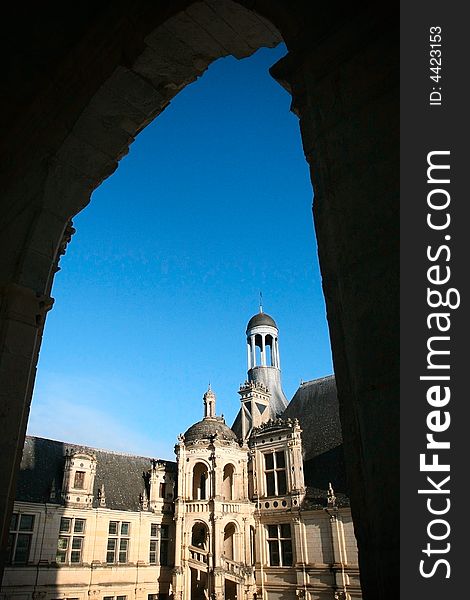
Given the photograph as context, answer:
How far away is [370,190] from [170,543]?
21.8 metres

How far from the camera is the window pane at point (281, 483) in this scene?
19172 mm

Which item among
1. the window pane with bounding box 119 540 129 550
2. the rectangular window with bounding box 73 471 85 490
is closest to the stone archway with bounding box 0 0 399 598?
the rectangular window with bounding box 73 471 85 490

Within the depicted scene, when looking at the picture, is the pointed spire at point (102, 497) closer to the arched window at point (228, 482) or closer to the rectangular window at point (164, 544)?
the rectangular window at point (164, 544)

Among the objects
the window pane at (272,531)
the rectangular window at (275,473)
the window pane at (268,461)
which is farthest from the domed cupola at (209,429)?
the window pane at (272,531)

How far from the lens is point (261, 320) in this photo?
29469 mm

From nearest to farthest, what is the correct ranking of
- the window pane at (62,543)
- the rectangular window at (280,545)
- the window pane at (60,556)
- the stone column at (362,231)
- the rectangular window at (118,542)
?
the stone column at (362,231) → the window pane at (60,556) → the window pane at (62,543) → the rectangular window at (280,545) → the rectangular window at (118,542)

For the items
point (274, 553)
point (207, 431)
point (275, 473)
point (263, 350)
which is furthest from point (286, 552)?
point (263, 350)

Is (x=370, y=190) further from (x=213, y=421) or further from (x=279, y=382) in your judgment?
(x=279, y=382)

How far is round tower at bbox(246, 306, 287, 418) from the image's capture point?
27875 millimetres

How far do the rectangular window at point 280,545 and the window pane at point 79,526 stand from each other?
7.42m

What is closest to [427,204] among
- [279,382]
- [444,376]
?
[444,376]

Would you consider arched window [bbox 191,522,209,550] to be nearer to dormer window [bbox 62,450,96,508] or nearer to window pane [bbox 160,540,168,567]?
window pane [bbox 160,540,168,567]

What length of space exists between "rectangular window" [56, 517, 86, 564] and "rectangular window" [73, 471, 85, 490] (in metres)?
1.20

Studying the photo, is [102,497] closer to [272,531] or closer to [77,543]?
[77,543]
